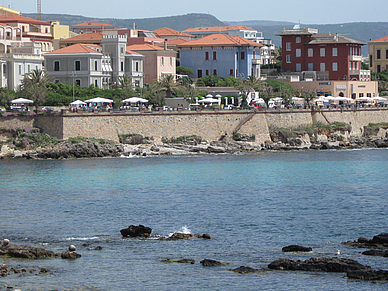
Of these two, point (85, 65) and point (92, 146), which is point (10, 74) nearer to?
point (85, 65)

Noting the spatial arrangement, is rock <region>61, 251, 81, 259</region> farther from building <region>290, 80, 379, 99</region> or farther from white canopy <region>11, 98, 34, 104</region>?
building <region>290, 80, 379, 99</region>

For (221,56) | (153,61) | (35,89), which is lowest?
(35,89)

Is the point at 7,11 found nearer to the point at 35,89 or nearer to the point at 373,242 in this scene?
the point at 35,89

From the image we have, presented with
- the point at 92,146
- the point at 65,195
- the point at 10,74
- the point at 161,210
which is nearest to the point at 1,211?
the point at 65,195

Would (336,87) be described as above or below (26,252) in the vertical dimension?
above

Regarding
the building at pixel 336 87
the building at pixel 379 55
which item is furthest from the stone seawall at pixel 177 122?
the building at pixel 379 55

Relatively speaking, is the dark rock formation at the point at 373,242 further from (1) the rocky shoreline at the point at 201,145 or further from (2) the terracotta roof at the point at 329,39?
(2) the terracotta roof at the point at 329,39

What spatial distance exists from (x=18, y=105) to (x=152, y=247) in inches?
1654

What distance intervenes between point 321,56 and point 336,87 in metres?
7.76

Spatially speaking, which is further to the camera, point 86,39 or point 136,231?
point 86,39

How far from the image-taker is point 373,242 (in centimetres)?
3067

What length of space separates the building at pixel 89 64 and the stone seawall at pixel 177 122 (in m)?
16.3

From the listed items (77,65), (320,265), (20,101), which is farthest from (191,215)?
(77,65)

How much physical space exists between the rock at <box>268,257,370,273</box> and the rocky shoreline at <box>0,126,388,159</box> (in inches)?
1399
